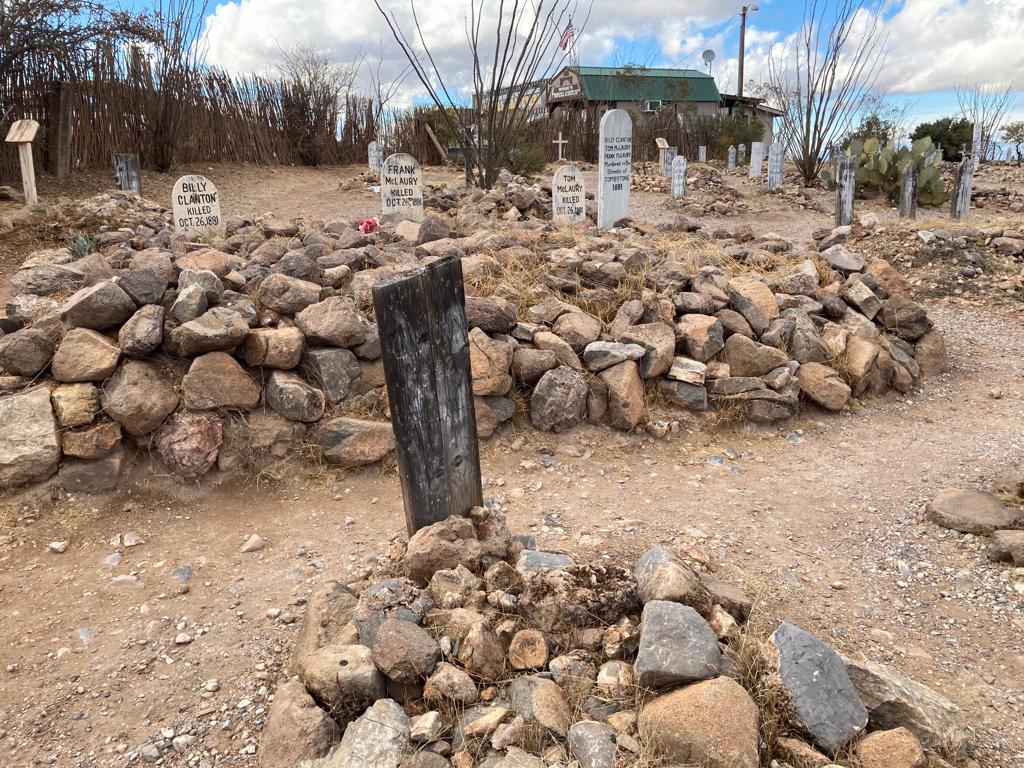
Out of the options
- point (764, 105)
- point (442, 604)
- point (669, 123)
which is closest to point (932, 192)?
point (669, 123)

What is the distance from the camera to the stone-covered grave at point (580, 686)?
5.92 feet

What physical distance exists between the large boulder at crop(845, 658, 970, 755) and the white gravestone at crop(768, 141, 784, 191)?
16.1 m

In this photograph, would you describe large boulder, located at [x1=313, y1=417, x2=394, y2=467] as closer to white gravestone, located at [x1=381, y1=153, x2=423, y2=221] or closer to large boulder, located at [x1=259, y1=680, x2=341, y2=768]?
large boulder, located at [x1=259, y1=680, x2=341, y2=768]

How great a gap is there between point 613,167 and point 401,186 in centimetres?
288

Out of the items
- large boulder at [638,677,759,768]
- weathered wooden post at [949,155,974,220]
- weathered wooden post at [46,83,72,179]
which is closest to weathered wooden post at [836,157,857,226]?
weathered wooden post at [949,155,974,220]

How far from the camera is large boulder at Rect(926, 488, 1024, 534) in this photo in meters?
3.30

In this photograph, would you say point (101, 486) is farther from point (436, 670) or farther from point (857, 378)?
point (857, 378)

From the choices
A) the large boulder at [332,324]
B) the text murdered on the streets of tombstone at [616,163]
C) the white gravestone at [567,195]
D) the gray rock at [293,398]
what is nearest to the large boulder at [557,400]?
the large boulder at [332,324]

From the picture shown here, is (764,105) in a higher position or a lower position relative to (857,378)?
higher

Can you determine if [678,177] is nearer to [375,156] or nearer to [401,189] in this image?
[375,156]

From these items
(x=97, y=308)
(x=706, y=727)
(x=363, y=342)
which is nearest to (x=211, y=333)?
(x=97, y=308)

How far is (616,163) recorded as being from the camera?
928 cm

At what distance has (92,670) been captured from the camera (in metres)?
2.50

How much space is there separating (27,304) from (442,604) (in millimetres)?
3494
